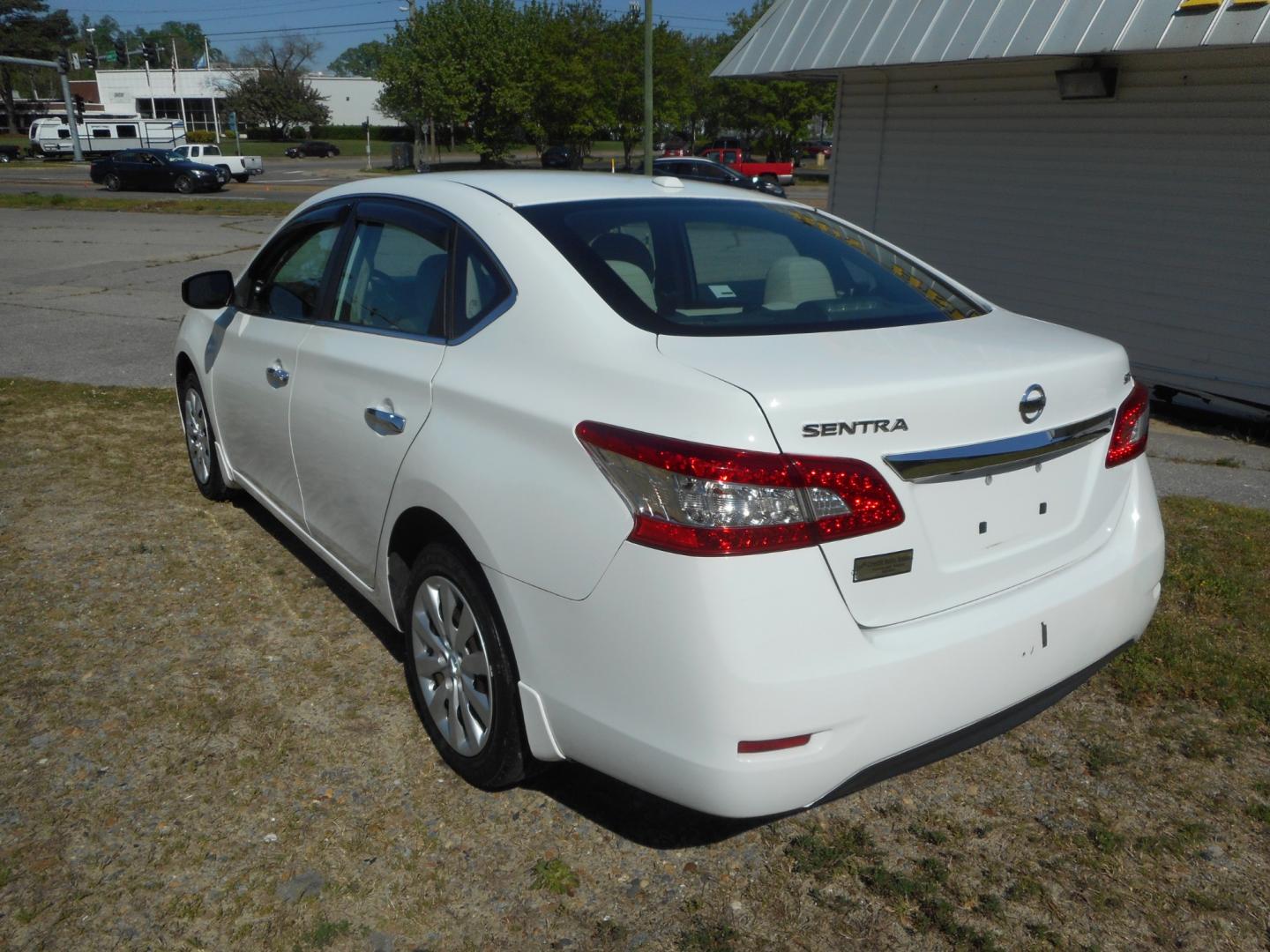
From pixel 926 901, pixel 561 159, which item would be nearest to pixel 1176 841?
pixel 926 901

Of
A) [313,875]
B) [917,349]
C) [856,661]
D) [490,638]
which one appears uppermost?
[917,349]

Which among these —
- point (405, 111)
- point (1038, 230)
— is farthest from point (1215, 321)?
point (405, 111)

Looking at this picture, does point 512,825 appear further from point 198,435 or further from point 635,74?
point 635,74

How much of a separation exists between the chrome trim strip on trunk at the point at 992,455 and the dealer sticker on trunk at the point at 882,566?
170 mm

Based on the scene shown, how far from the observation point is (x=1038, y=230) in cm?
977

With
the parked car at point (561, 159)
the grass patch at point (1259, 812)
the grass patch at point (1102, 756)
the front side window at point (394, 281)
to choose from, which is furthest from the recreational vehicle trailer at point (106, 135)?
the grass patch at point (1259, 812)

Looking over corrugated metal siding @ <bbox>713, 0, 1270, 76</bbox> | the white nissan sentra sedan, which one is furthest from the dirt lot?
corrugated metal siding @ <bbox>713, 0, 1270, 76</bbox>

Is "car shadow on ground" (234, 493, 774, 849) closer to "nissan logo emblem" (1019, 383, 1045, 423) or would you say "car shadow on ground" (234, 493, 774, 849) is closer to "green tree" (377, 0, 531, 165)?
"nissan logo emblem" (1019, 383, 1045, 423)

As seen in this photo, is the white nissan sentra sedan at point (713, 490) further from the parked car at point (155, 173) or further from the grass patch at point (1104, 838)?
the parked car at point (155, 173)

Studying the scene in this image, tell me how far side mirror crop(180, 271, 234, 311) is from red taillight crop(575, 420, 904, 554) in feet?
10.1

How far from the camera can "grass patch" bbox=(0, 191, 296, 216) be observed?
2731 centimetres

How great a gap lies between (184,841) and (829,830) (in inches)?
69.3

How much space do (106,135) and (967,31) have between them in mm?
65931

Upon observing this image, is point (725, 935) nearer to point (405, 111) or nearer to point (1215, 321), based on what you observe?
point (1215, 321)
